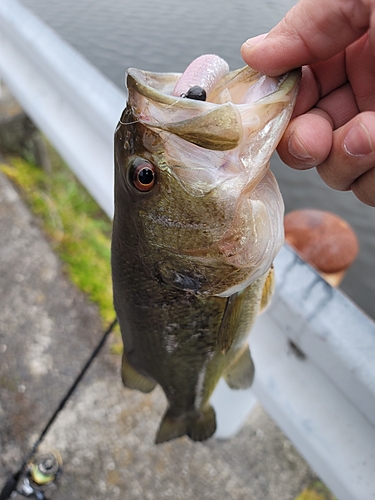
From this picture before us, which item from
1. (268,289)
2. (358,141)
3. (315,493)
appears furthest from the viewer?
(315,493)

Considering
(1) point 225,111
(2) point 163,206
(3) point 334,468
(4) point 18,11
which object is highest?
(1) point 225,111

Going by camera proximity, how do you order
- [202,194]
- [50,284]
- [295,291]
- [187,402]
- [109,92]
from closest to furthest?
[202,194], [295,291], [187,402], [109,92], [50,284]

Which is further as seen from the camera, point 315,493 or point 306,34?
point 315,493

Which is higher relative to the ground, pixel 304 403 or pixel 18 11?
pixel 18 11

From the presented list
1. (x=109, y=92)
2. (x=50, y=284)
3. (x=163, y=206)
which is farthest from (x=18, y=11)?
(x=163, y=206)

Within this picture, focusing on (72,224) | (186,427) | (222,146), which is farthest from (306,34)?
(72,224)

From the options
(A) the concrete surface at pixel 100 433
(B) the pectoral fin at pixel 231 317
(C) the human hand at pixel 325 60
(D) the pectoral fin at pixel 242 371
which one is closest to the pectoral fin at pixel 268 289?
(B) the pectoral fin at pixel 231 317

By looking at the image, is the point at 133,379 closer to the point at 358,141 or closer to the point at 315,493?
the point at 358,141

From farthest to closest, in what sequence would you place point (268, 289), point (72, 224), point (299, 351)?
1. point (72, 224)
2. point (299, 351)
3. point (268, 289)

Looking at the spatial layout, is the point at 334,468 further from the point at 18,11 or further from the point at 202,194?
the point at 18,11
